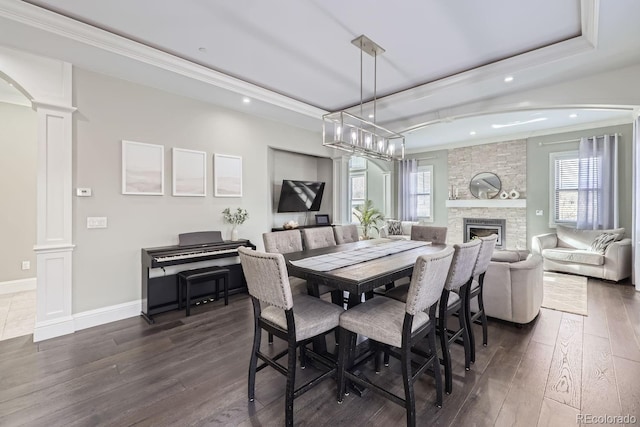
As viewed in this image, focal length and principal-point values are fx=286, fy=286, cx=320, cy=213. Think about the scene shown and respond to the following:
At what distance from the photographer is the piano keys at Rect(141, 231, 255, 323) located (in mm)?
3438

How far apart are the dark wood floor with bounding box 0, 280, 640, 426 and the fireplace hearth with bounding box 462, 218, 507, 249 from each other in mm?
3875

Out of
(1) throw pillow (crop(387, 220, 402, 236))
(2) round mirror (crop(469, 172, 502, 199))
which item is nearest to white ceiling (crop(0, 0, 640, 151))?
(2) round mirror (crop(469, 172, 502, 199))

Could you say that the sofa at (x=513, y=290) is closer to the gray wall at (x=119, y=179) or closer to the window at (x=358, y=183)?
the gray wall at (x=119, y=179)

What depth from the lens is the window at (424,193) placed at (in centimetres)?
800

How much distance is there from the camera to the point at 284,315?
1884 mm

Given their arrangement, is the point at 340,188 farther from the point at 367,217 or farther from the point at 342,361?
the point at 342,361

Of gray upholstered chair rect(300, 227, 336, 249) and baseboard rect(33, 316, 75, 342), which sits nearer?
baseboard rect(33, 316, 75, 342)

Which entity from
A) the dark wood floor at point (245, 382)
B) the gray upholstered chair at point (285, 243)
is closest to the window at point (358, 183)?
the gray upholstered chair at point (285, 243)

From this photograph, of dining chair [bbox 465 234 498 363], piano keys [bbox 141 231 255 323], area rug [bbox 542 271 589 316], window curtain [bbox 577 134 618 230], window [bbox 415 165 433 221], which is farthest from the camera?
window [bbox 415 165 433 221]

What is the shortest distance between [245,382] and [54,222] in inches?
103

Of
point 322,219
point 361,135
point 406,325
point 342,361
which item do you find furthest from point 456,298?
point 322,219

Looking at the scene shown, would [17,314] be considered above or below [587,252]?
below

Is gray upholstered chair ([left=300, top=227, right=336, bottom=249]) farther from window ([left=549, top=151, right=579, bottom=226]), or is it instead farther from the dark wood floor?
window ([left=549, top=151, right=579, bottom=226])

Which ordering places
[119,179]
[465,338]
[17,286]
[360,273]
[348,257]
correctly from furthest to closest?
[17,286], [119,179], [348,257], [465,338], [360,273]
